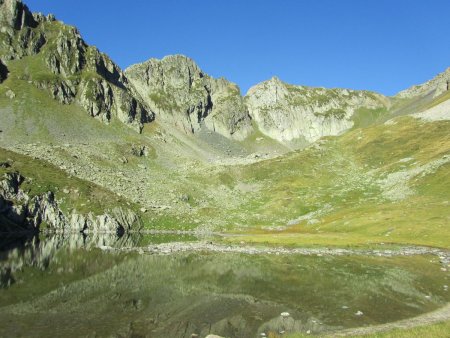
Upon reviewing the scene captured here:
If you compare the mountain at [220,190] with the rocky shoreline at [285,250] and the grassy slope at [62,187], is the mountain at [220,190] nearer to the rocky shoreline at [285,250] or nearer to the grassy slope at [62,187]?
the grassy slope at [62,187]

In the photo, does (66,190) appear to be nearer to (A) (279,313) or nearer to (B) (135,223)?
(B) (135,223)

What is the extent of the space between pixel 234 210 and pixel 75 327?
402 feet

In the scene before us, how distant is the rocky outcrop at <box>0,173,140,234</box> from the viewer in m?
111

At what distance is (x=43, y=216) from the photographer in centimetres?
11794

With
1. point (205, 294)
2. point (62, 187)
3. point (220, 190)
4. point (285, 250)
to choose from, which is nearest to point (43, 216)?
point (62, 187)

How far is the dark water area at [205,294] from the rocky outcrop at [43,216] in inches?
1946

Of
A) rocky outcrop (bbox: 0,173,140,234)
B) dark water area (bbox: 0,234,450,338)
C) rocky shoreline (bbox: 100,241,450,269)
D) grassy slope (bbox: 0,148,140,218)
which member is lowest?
dark water area (bbox: 0,234,450,338)

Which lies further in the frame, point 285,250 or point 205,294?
point 285,250

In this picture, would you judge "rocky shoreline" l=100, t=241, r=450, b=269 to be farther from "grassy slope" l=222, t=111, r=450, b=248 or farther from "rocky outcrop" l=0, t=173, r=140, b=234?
"rocky outcrop" l=0, t=173, r=140, b=234

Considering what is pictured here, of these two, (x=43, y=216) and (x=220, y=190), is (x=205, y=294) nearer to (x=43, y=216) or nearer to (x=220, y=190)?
(x=43, y=216)

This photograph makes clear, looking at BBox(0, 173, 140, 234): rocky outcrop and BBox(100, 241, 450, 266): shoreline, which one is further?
BBox(0, 173, 140, 234): rocky outcrop

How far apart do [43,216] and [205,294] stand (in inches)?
3624

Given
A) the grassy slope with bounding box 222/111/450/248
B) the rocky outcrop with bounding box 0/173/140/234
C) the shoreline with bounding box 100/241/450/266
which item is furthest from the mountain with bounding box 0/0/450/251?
the shoreline with bounding box 100/241/450/266

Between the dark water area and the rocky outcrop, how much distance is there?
49433 millimetres
